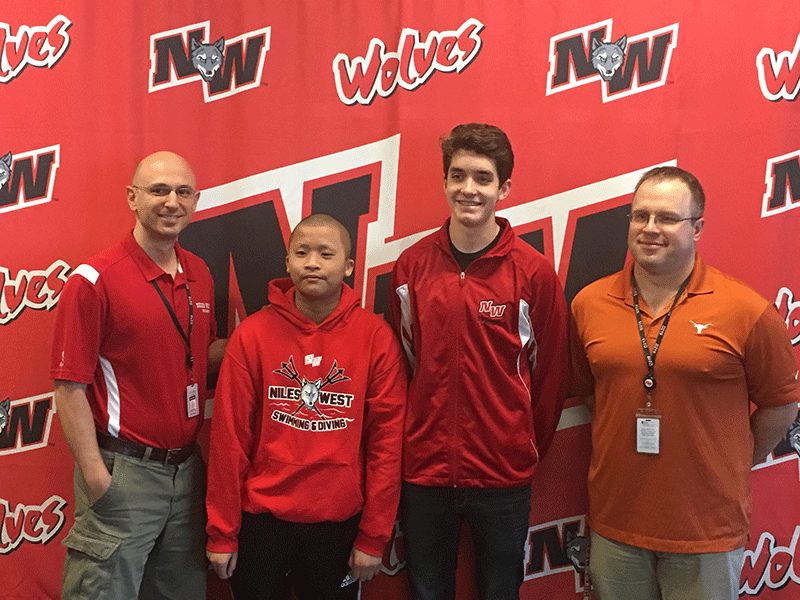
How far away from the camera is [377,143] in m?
2.36

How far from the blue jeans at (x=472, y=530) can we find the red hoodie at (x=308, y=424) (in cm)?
15

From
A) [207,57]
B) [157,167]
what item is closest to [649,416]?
[157,167]

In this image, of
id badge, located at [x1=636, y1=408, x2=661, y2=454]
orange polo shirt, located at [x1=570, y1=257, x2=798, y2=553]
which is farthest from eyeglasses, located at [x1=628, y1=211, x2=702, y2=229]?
id badge, located at [x1=636, y1=408, x2=661, y2=454]

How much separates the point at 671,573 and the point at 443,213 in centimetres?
142

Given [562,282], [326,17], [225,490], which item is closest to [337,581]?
[225,490]

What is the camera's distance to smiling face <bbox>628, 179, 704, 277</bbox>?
179 cm

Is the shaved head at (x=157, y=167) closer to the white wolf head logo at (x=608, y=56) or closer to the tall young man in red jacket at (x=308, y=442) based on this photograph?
the tall young man in red jacket at (x=308, y=442)

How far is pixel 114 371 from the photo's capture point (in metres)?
1.91

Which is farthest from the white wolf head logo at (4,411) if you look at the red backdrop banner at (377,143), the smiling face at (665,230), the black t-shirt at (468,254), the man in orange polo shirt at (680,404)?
the smiling face at (665,230)

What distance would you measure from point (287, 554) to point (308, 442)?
1.19 ft

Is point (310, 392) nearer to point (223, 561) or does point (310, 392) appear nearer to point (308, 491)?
point (308, 491)

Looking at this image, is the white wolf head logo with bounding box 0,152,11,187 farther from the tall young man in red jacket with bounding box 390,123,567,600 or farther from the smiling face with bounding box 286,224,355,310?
the tall young man in red jacket with bounding box 390,123,567,600

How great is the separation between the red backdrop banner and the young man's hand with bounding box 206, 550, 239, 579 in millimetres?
676

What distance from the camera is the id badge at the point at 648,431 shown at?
180cm
